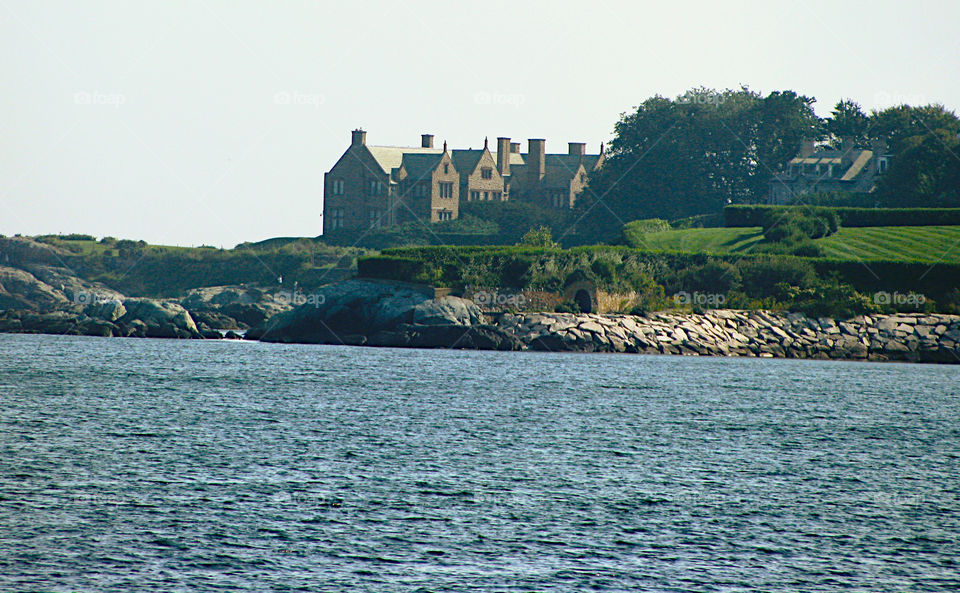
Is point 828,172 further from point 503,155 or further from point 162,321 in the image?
point 162,321

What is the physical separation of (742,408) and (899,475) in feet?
44.2

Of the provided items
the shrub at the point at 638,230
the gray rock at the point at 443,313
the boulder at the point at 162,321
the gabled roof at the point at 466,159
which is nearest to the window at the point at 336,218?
the gabled roof at the point at 466,159

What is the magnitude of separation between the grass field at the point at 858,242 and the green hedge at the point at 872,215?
101cm

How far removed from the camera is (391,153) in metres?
112

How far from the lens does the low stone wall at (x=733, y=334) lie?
201ft

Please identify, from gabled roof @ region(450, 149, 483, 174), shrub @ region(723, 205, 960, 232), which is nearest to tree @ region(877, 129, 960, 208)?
shrub @ region(723, 205, 960, 232)

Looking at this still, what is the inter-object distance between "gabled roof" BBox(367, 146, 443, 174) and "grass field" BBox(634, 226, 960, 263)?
3702 cm

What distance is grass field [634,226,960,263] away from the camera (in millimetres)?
70500

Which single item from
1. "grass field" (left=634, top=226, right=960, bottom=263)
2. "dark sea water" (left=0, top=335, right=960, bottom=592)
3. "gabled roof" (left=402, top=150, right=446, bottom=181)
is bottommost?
"dark sea water" (left=0, top=335, right=960, bottom=592)

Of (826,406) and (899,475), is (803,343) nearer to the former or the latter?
(826,406)

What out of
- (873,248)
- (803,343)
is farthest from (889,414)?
(873,248)

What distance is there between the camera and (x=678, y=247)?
7694 centimetres

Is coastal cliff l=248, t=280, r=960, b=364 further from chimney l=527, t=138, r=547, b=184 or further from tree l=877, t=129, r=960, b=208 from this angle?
chimney l=527, t=138, r=547, b=184

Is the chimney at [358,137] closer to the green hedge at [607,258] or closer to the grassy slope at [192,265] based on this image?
the grassy slope at [192,265]
